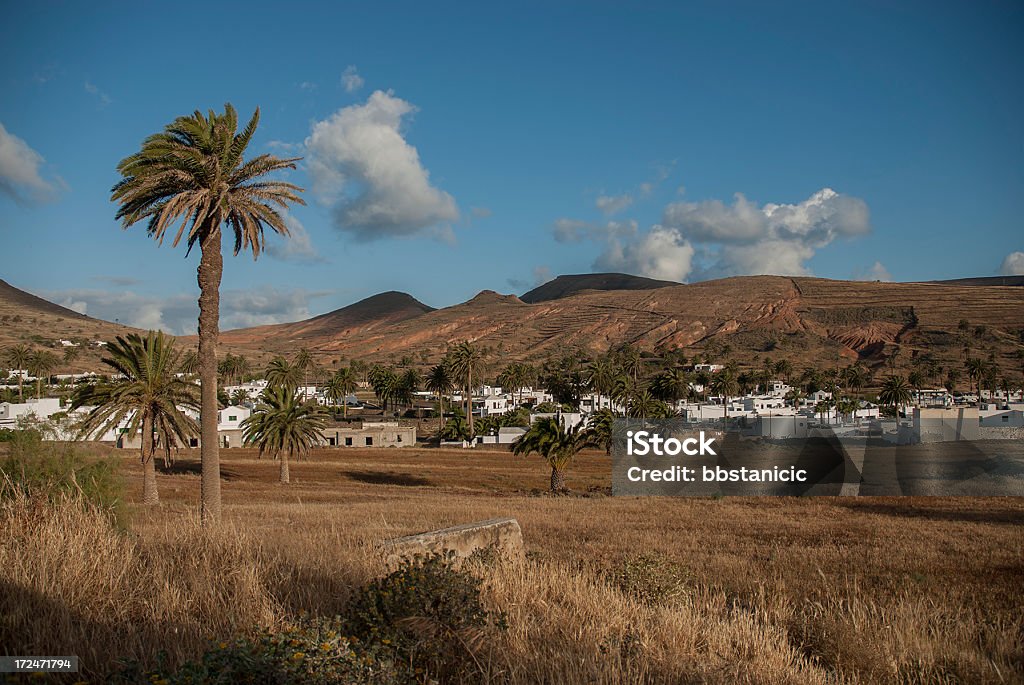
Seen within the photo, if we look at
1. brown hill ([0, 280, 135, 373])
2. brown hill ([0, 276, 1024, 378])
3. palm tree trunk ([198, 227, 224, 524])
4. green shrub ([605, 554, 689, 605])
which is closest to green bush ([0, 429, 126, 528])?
palm tree trunk ([198, 227, 224, 524])

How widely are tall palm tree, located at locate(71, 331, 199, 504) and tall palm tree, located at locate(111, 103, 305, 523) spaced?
1294 centimetres

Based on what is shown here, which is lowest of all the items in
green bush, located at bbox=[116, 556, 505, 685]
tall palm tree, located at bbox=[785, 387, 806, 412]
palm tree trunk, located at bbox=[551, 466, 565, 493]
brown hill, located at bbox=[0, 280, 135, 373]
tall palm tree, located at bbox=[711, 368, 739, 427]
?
palm tree trunk, located at bbox=[551, 466, 565, 493]

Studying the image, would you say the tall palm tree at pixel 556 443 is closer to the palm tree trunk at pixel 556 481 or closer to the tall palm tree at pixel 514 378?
the palm tree trunk at pixel 556 481

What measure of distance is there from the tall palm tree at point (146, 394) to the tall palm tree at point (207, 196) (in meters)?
12.9

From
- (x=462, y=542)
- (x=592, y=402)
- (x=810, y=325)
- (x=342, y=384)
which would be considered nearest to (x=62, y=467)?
(x=462, y=542)

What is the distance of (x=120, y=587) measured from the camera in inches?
234

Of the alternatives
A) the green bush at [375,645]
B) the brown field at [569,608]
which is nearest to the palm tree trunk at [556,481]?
the brown field at [569,608]

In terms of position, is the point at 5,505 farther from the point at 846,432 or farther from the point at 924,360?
the point at 924,360

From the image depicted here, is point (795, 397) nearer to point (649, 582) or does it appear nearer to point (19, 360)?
point (649, 582)

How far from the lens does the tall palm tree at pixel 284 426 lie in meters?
44.4

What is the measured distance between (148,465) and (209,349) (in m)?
14.3

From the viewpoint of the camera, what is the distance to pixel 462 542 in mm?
9406

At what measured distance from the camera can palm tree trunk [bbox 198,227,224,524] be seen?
62.4 feet

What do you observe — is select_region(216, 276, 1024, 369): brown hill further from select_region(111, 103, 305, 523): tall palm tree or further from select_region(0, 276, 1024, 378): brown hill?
select_region(111, 103, 305, 523): tall palm tree
